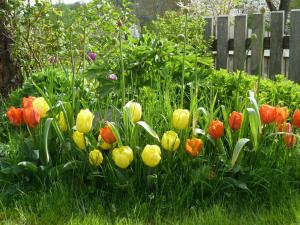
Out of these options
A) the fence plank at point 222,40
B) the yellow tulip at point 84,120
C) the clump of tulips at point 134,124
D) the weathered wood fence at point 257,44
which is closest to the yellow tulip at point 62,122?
the clump of tulips at point 134,124

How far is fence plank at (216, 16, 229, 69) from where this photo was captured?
6.21 metres

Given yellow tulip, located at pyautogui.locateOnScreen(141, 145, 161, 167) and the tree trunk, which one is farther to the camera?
the tree trunk

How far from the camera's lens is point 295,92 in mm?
3467

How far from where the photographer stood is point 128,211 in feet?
7.30

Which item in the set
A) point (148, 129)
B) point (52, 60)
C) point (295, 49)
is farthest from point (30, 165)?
point (295, 49)

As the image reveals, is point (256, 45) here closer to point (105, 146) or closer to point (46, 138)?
point (105, 146)

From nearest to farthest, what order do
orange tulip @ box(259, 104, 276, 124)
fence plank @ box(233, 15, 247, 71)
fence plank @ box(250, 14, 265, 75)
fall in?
orange tulip @ box(259, 104, 276, 124) → fence plank @ box(250, 14, 265, 75) → fence plank @ box(233, 15, 247, 71)

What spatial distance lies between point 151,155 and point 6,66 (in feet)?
9.14

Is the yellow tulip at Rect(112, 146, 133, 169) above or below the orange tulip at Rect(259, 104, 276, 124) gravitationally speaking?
below

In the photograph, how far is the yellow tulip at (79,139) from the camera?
2.37 meters

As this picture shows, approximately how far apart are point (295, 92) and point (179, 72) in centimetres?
86

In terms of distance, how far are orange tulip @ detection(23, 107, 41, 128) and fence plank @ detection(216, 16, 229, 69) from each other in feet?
13.9

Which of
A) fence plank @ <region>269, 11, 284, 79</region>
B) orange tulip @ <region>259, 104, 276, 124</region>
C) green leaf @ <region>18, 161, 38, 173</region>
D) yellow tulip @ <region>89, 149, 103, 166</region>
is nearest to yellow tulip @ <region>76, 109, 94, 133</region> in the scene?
yellow tulip @ <region>89, 149, 103, 166</region>

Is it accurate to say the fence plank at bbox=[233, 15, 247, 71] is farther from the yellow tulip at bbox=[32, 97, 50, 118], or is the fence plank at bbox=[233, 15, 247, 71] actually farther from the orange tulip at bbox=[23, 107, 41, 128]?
the orange tulip at bbox=[23, 107, 41, 128]
